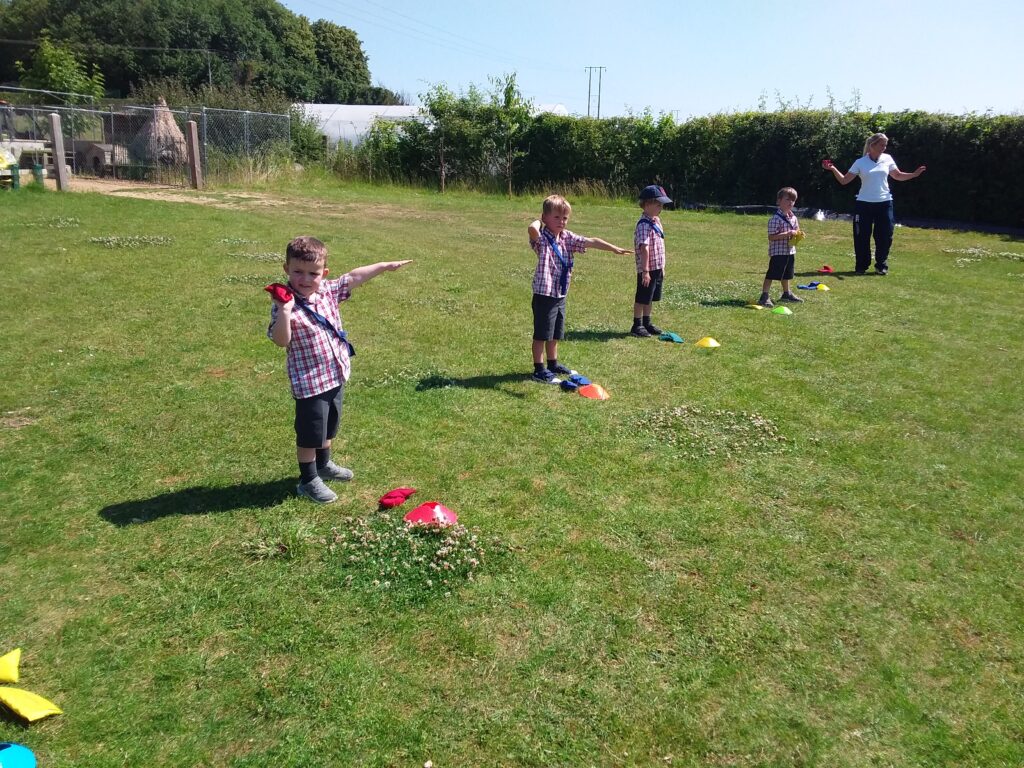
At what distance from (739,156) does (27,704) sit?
86.6 ft

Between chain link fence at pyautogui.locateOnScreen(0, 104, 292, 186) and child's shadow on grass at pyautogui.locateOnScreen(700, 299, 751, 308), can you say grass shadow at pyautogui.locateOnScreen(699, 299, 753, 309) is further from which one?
chain link fence at pyautogui.locateOnScreen(0, 104, 292, 186)

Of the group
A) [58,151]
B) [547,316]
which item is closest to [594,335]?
[547,316]

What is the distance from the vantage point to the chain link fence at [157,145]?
82.7 feet

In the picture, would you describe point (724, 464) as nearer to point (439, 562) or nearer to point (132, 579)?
point (439, 562)

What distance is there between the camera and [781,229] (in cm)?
1062

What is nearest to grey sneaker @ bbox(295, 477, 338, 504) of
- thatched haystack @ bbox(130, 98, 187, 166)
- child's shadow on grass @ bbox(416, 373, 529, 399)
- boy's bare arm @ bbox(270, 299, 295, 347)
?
boy's bare arm @ bbox(270, 299, 295, 347)

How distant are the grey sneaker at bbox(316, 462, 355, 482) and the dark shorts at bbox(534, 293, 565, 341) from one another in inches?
107

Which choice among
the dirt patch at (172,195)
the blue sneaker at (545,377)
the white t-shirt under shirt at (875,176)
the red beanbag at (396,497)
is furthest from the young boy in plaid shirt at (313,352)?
the dirt patch at (172,195)

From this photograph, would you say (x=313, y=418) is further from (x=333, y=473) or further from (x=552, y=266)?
(x=552, y=266)

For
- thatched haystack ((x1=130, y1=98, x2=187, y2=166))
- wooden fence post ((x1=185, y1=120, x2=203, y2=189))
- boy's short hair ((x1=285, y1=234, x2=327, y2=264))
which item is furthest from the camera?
thatched haystack ((x1=130, y1=98, x2=187, y2=166))

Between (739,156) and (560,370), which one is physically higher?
(739,156)

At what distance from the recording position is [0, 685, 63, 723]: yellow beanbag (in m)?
2.96

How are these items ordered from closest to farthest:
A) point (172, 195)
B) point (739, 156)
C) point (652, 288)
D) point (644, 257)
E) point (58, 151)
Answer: point (644, 257) → point (652, 288) → point (58, 151) → point (172, 195) → point (739, 156)

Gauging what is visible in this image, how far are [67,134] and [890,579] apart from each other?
103ft
